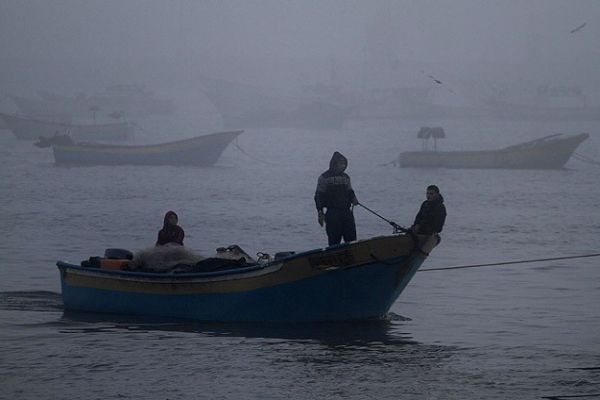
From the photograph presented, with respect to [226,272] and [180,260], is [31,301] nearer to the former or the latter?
[180,260]

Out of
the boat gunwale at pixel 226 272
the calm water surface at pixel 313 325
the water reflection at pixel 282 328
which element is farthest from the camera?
the water reflection at pixel 282 328

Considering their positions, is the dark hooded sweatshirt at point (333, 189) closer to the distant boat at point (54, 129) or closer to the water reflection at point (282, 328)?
the water reflection at point (282, 328)

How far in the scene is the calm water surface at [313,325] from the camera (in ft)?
44.3

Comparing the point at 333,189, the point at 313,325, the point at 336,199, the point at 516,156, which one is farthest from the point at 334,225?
the point at 516,156

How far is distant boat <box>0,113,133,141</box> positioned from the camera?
102 metres

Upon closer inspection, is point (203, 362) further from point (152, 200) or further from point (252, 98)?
point (252, 98)

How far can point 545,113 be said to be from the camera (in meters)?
188

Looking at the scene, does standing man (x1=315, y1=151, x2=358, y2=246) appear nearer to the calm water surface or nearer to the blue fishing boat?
the blue fishing boat

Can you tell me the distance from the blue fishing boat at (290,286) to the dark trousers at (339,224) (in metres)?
0.86

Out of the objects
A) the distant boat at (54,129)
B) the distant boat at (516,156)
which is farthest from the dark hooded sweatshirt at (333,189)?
the distant boat at (54,129)

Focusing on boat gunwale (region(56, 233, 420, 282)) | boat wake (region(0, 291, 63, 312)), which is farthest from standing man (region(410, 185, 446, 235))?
boat wake (region(0, 291, 63, 312))

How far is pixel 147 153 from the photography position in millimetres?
70125

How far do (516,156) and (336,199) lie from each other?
163 ft

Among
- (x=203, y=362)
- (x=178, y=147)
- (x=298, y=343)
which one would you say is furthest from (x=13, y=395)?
(x=178, y=147)
